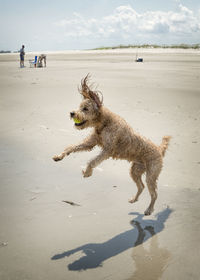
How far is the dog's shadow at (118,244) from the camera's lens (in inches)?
139

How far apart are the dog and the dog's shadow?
20cm

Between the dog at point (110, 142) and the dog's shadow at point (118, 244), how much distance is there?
20 cm

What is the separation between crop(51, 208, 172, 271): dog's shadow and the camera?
139 inches

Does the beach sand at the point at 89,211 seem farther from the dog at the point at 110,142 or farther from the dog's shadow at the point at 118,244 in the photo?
the dog at the point at 110,142

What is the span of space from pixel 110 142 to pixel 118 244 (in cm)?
131

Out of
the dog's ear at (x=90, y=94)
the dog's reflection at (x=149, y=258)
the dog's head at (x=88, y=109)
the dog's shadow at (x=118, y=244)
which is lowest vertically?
the dog's reflection at (x=149, y=258)

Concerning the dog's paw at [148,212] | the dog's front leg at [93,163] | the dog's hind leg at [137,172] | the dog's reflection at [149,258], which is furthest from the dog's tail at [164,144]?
the dog's reflection at [149,258]

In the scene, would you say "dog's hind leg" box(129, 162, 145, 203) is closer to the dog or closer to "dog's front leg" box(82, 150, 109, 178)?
the dog

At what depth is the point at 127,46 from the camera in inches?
2229

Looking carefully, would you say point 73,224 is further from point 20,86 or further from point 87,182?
point 20,86

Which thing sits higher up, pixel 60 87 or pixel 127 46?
pixel 127 46

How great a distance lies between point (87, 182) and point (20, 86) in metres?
9.79

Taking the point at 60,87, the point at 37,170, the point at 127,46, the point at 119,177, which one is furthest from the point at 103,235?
the point at 127,46

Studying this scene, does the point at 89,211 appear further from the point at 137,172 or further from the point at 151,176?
the point at 151,176
